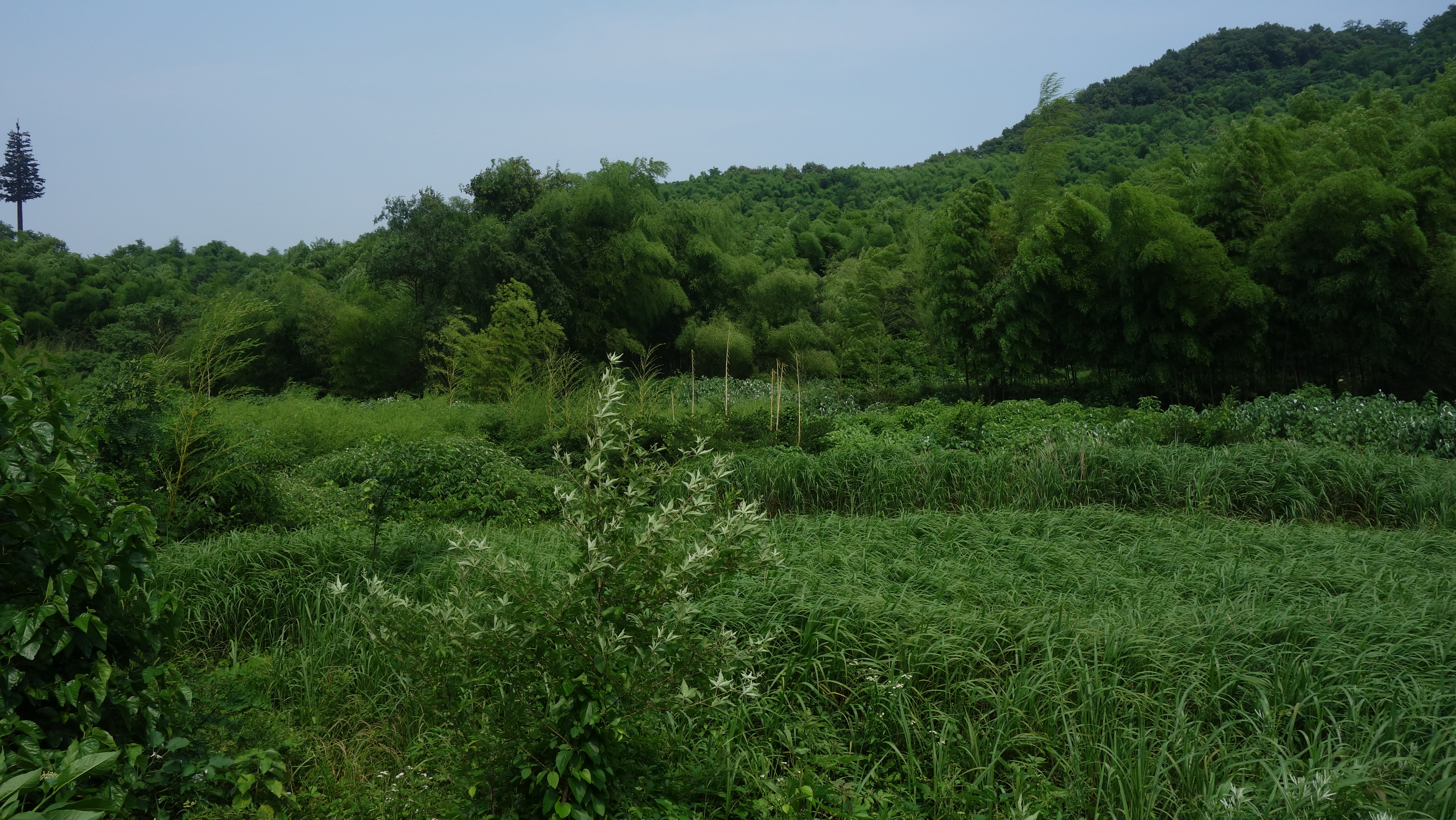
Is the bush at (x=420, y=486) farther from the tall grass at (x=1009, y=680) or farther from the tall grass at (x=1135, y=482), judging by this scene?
the tall grass at (x=1135, y=482)

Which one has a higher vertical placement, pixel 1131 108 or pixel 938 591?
pixel 1131 108

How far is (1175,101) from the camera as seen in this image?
25578 millimetres

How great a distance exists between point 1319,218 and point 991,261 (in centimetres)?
425

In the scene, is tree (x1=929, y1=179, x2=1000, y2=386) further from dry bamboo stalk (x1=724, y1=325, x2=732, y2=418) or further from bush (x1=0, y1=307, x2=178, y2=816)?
bush (x1=0, y1=307, x2=178, y2=816)

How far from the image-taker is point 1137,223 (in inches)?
389

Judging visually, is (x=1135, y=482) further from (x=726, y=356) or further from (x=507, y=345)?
(x=507, y=345)

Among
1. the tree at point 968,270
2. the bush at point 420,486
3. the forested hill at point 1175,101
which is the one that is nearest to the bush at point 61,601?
the bush at point 420,486

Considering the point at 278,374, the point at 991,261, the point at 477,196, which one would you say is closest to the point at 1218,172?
the point at 991,261

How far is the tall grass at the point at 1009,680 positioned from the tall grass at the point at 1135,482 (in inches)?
58.8

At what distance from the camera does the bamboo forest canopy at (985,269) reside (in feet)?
31.1

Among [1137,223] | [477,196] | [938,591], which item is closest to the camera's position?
[938,591]

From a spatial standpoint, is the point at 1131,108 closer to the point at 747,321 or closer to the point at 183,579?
the point at 747,321

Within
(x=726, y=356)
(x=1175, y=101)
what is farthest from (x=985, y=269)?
(x=1175, y=101)

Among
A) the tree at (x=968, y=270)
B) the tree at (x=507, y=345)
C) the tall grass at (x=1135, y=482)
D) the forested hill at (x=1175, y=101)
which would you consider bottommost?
the tall grass at (x=1135, y=482)
